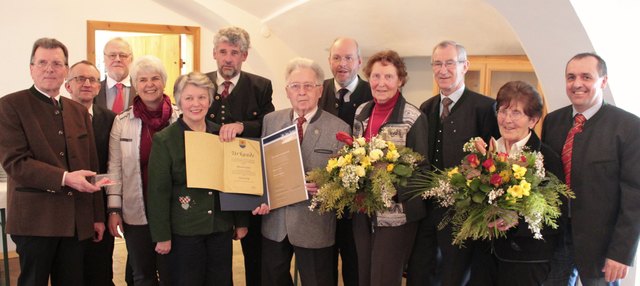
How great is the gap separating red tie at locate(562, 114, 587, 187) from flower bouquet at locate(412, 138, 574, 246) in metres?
0.17

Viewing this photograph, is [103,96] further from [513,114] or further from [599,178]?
[599,178]

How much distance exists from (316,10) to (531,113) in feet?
13.1

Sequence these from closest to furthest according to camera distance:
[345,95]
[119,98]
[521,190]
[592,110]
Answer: [521,190] → [592,110] → [345,95] → [119,98]

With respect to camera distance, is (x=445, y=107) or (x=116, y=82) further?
(x=116, y=82)

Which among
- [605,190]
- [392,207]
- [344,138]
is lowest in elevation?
[392,207]

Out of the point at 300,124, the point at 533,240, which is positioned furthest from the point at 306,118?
the point at 533,240

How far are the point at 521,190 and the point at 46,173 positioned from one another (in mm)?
2134

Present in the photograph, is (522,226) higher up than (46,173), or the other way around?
(46,173)

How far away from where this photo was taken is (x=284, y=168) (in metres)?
2.96

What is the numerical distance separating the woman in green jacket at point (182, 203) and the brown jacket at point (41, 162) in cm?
40

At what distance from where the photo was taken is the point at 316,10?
6320 millimetres

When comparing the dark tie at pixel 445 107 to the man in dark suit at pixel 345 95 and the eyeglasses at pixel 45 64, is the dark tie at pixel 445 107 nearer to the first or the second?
the man in dark suit at pixel 345 95

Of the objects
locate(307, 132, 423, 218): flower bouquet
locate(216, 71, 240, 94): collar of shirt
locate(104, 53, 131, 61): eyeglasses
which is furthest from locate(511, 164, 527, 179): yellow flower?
locate(104, 53, 131, 61): eyeglasses

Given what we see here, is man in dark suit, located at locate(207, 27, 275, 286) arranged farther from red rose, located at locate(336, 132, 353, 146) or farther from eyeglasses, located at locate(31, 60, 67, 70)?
eyeglasses, located at locate(31, 60, 67, 70)
